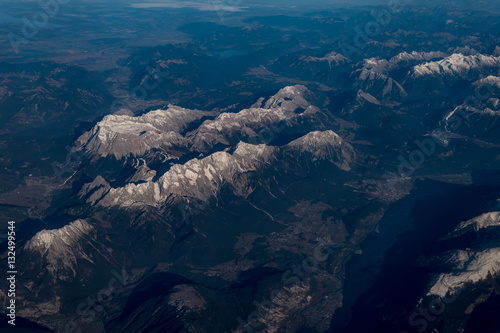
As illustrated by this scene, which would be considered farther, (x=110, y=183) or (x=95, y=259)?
(x=110, y=183)

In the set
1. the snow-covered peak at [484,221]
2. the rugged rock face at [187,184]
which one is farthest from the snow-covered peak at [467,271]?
the rugged rock face at [187,184]

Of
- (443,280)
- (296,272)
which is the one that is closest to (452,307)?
(443,280)

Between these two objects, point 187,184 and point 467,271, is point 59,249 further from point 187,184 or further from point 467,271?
point 467,271

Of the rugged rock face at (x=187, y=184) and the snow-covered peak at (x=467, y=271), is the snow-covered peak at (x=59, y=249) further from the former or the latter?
the snow-covered peak at (x=467, y=271)

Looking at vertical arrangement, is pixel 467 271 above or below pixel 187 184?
above

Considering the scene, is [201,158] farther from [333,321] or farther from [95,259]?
[333,321]

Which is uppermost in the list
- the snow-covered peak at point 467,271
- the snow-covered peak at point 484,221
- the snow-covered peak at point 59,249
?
the snow-covered peak at point 484,221

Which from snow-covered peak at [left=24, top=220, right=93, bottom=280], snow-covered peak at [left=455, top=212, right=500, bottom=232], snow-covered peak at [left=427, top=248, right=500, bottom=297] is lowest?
snow-covered peak at [left=24, top=220, right=93, bottom=280]

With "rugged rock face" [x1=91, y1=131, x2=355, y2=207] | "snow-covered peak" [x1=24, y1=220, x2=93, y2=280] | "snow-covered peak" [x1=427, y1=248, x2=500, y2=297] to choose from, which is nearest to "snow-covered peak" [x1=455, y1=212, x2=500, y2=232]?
"snow-covered peak" [x1=427, y1=248, x2=500, y2=297]

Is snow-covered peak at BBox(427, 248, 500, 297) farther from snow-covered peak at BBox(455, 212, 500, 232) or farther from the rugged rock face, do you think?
the rugged rock face

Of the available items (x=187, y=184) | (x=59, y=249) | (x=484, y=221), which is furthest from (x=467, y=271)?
(x=59, y=249)

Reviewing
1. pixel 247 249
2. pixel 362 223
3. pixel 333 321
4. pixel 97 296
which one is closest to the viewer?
pixel 333 321
